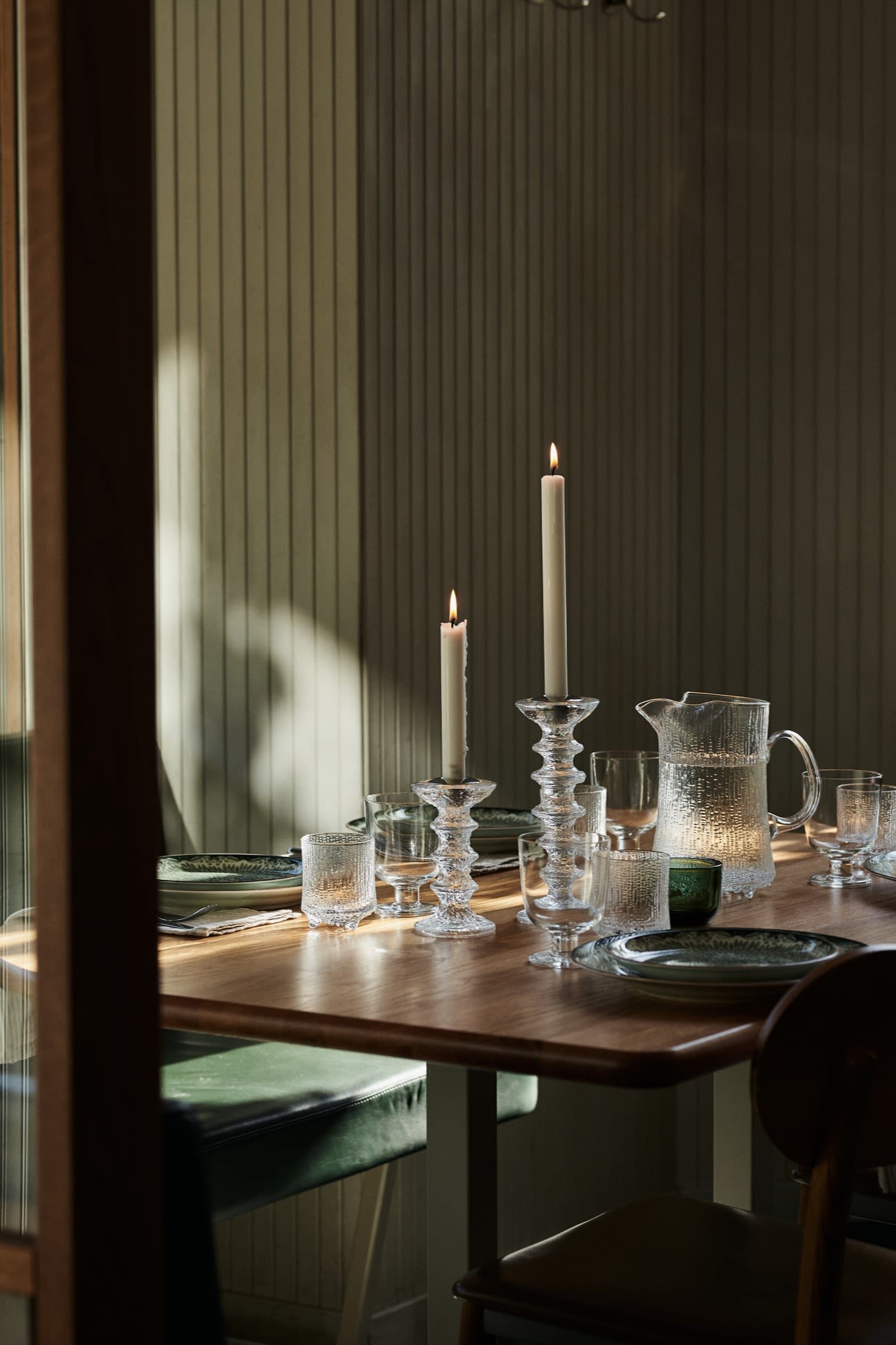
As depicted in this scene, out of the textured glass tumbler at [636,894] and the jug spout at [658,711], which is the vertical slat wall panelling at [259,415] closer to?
the jug spout at [658,711]

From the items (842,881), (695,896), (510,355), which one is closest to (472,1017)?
(695,896)

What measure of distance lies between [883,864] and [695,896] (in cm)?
41

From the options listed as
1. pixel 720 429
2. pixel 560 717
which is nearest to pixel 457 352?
pixel 720 429

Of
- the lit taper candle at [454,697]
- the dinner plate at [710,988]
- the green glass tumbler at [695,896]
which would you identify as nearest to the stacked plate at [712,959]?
the dinner plate at [710,988]

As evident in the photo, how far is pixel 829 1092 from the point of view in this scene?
1190 mm

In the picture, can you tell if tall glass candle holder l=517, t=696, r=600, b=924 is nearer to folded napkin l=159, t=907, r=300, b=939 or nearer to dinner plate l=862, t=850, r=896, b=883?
folded napkin l=159, t=907, r=300, b=939

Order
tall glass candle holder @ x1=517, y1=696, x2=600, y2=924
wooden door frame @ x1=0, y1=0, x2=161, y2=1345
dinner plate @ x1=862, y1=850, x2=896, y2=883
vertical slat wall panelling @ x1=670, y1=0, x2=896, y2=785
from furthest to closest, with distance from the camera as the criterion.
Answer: vertical slat wall panelling @ x1=670, y1=0, x2=896, y2=785
dinner plate @ x1=862, y1=850, x2=896, y2=883
tall glass candle holder @ x1=517, y1=696, x2=600, y2=924
wooden door frame @ x1=0, y1=0, x2=161, y2=1345

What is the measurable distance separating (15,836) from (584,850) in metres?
0.75

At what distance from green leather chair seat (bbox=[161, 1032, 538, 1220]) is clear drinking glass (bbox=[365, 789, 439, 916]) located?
0.17 meters

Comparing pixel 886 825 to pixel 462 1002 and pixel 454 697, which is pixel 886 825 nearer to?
pixel 454 697

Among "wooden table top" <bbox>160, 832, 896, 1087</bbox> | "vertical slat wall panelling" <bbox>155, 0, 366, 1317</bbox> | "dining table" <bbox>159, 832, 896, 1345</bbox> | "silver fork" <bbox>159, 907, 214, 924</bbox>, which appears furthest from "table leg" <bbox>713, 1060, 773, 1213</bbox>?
"vertical slat wall panelling" <bbox>155, 0, 366, 1317</bbox>

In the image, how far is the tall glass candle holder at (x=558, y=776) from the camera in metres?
1.50

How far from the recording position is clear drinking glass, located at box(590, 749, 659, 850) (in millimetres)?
1915

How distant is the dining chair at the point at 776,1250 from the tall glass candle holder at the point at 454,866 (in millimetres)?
315
